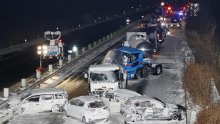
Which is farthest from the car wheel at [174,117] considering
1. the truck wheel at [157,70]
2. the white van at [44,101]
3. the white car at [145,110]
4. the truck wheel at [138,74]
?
the truck wheel at [157,70]

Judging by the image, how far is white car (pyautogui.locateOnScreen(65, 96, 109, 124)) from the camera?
21.8 meters

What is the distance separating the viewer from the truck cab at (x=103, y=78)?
27.3 m

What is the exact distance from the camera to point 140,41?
45875 millimetres

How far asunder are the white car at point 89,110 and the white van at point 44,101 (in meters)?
1.96

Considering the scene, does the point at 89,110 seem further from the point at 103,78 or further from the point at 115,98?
the point at 103,78

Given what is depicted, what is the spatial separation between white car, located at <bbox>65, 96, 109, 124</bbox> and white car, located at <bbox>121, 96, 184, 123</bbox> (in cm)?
120

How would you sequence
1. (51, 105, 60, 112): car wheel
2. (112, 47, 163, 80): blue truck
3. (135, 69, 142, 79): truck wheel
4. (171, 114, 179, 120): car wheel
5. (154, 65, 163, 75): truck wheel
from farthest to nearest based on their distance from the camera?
1. (154, 65, 163, 75): truck wheel
2. (135, 69, 142, 79): truck wheel
3. (112, 47, 163, 80): blue truck
4. (51, 105, 60, 112): car wheel
5. (171, 114, 179, 120): car wheel

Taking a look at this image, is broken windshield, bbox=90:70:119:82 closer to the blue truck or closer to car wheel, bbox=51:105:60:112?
car wheel, bbox=51:105:60:112

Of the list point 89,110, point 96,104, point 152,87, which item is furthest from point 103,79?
point 89,110

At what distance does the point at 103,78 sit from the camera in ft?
90.3

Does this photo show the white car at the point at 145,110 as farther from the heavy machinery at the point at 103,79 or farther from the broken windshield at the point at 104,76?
the broken windshield at the point at 104,76

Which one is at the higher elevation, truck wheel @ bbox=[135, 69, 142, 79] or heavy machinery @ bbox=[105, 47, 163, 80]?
heavy machinery @ bbox=[105, 47, 163, 80]

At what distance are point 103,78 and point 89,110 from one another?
5872 mm

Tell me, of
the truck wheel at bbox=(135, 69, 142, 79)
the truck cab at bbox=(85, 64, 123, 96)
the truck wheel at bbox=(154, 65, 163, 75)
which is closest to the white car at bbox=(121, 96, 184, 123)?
the truck cab at bbox=(85, 64, 123, 96)
